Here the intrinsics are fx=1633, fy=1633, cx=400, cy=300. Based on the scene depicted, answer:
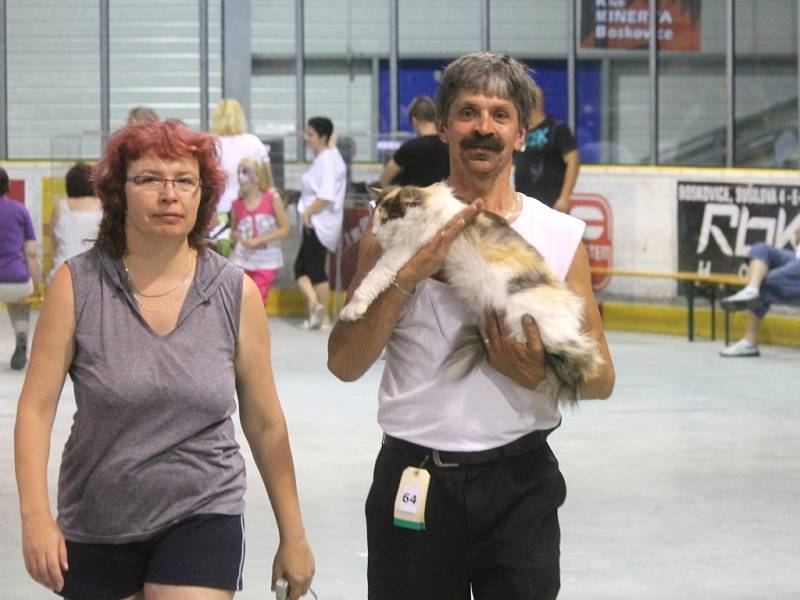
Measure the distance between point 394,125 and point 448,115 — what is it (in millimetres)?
13825

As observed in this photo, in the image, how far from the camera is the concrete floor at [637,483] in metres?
5.86

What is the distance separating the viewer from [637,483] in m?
7.40

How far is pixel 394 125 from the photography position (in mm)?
17141

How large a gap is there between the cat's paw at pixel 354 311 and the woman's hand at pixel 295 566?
485 mm

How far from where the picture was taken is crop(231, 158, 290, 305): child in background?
1252cm

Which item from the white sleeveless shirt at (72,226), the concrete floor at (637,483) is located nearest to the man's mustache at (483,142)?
the concrete floor at (637,483)

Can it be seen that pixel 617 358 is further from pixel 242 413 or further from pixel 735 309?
pixel 242 413

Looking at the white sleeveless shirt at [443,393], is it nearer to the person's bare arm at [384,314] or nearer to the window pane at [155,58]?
the person's bare arm at [384,314]

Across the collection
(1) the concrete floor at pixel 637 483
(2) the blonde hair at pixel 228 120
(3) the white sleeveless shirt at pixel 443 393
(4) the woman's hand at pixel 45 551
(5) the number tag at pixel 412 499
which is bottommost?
(1) the concrete floor at pixel 637 483

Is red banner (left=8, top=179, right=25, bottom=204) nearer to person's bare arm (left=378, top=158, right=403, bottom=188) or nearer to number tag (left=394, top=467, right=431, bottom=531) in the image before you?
person's bare arm (left=378, top=158, right=403, bottom=188)

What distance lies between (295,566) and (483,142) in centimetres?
97

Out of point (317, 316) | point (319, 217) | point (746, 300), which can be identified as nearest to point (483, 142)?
point (746, 300)

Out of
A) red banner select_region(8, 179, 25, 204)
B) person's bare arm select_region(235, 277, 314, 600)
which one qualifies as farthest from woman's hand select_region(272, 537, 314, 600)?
red banner select_region(8, 179, 25, 204)

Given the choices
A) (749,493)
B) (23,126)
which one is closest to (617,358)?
(749,493)
